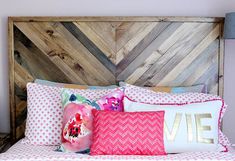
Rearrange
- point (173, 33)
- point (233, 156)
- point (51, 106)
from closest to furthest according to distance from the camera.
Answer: point (233, 156) < point (51, 106) < point (173, 33)

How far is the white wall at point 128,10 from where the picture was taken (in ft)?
8.61

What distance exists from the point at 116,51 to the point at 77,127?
785 millimetres

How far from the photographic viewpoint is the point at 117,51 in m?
2.61

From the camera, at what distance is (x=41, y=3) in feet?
8.86

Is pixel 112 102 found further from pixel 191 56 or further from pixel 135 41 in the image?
pixel 191 56

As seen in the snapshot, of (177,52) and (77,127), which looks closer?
(77,127)

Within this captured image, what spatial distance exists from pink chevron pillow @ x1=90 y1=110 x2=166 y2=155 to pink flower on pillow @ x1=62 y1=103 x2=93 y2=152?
9cm

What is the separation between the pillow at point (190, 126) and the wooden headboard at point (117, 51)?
1.67ft

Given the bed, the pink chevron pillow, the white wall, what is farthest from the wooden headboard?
the pink chevron pillow

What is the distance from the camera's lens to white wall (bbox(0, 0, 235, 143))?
262 centimetres

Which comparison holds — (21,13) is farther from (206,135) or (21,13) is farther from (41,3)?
(206,135)

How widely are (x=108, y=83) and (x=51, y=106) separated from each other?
20.2 inches

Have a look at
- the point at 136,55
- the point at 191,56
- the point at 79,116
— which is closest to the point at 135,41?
the point at 136,55

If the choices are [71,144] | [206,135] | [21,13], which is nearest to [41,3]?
[21,13]
